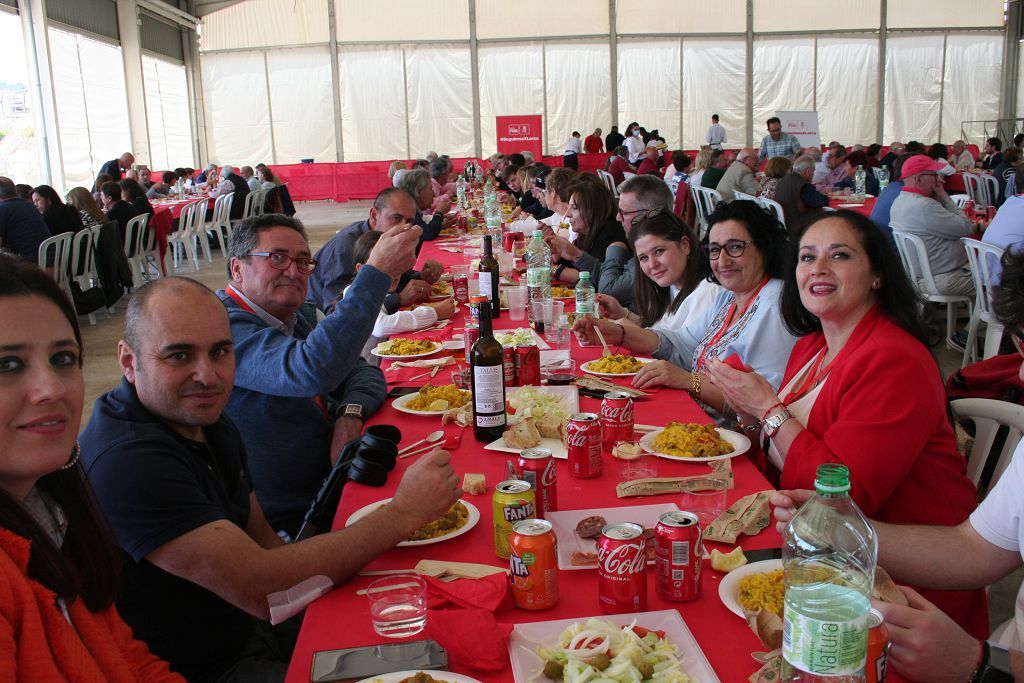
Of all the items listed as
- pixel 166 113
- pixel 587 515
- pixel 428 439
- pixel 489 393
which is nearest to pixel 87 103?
pixel 166 113

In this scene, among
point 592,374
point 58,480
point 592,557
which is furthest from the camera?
point 592,374

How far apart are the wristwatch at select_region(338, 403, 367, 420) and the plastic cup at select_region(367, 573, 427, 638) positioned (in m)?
1.10

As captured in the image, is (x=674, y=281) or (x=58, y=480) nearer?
(x=58, y=480)

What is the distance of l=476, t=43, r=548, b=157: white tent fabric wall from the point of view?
812 inches

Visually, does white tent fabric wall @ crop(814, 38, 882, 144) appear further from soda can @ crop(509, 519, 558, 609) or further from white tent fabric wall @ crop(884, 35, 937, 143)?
soda can @ crop(509, 519, 558, 609)

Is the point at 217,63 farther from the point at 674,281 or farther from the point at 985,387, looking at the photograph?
the point at 985,387

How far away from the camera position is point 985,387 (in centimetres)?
261

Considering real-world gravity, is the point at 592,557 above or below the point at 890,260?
below

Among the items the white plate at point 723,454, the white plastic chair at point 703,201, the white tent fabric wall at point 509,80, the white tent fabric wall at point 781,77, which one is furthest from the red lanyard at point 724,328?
the white tent fabric wall at point 781,77

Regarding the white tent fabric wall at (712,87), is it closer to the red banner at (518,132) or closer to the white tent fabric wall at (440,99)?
the red banner at (518,132)

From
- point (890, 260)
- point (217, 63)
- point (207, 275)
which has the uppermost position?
point (217, 63)

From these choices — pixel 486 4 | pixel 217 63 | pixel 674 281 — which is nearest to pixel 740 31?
pixel 486 4

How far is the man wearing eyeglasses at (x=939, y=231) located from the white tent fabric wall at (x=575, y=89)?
1583cm

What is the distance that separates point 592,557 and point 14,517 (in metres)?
0.94
